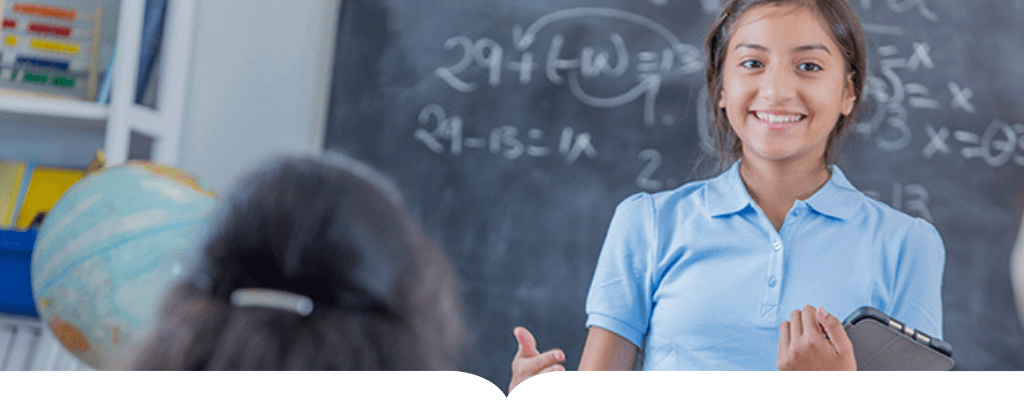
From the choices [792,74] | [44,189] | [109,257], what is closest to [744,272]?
[792,74]

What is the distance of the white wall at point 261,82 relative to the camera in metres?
Result: 1.91

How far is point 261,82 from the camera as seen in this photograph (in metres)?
1.94

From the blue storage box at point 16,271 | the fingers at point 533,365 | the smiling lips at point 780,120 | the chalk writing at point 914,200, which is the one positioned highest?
the smiling lips at point 780,120

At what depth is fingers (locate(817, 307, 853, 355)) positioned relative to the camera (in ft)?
2.99

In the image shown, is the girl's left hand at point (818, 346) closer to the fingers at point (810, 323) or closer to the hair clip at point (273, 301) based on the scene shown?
the fingers at point (810, 323)

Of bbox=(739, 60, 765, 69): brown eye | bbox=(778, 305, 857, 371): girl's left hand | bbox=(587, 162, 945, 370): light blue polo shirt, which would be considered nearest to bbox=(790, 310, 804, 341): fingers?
bbox=(778, 305, 857, 371): girl's left hand

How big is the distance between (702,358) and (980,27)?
1.20 m

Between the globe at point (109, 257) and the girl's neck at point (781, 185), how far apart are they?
732 mm

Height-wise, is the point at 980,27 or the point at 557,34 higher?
the point at 980,27

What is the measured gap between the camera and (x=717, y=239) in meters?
1.14

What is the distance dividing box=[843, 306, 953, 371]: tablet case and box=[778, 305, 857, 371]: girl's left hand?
1 centimetres

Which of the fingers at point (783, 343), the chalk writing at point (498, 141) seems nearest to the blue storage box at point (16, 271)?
the chalk writing at point (498, 141)
